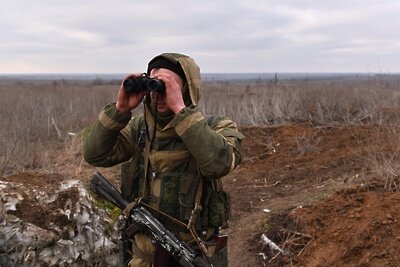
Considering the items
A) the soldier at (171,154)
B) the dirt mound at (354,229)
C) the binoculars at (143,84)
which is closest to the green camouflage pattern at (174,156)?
the soldier at (171,154)

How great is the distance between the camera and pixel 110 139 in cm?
193

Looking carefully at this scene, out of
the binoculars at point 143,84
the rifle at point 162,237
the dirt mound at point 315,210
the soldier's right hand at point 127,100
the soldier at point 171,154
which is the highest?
the binoculars at point 143,84

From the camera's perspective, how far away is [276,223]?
4.96m

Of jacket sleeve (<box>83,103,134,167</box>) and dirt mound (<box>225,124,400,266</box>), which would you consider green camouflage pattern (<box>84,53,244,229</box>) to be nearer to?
jacket sleeve (<box>83,103,134,167</box>)

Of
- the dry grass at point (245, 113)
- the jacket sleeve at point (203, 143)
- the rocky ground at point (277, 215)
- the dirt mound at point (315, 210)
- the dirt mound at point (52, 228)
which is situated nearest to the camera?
the jacket sleeve at point (203, 143)

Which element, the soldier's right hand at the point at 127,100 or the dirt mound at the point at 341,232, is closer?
the soldier's right hand at the point at 127,100

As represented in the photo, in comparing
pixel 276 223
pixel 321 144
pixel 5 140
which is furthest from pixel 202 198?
pixel 5 140

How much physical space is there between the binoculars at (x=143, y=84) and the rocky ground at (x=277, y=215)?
153 centimetres

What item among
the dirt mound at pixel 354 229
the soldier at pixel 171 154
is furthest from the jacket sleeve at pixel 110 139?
the dirt mound at pixel 354 229

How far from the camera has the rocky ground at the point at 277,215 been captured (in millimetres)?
2986

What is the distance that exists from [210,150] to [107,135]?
0.48 m

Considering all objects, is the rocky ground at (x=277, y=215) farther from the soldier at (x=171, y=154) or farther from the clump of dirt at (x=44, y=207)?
the soldier at (x=171, y=154)

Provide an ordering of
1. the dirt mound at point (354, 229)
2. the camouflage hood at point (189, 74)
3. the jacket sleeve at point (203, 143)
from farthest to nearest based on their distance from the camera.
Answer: the dirt mound at point (354, 229)
the camouflage hood at point (189, 74)
the jacket sleeve at point (203, 143)

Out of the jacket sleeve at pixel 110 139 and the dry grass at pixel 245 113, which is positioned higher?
the jacket sleeve at pixel 110 139
